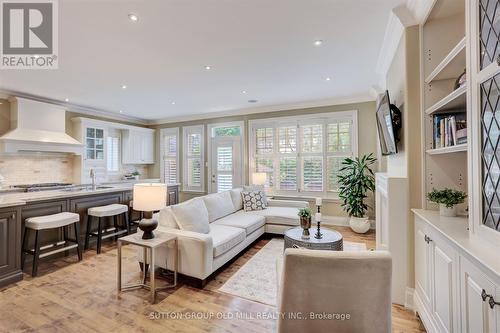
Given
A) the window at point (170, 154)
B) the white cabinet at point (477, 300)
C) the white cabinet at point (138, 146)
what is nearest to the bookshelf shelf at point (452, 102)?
the white cabinet at point (477, 300)

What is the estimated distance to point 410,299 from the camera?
7.09 feet

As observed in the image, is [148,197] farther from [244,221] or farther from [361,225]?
[361,225]

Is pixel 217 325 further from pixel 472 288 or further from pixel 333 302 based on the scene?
pixel 472 288

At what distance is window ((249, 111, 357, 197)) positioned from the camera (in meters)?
5.17

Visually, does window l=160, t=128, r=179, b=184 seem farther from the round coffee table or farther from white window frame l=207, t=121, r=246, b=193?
the round coffee table

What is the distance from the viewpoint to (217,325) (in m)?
1.94

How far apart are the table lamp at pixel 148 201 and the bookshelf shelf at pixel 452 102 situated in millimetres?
2567

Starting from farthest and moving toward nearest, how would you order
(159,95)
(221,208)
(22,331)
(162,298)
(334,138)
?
(334,138) → (159,95) → (221,208) → (162,298) → (22,331)

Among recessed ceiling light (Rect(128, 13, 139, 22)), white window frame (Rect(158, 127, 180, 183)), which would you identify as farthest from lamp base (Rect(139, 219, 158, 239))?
white window frame (Rect(158, 127, 180, 183))

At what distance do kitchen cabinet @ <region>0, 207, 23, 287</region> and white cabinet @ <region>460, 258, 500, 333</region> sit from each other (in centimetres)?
404

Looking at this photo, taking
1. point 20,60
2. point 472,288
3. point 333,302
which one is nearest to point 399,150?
point 472,288

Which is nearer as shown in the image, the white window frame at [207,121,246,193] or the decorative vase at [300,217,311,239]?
the decorative vase at [300,217,311,239]

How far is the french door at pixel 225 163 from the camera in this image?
6.22 metres

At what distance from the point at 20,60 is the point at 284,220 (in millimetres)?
4493
